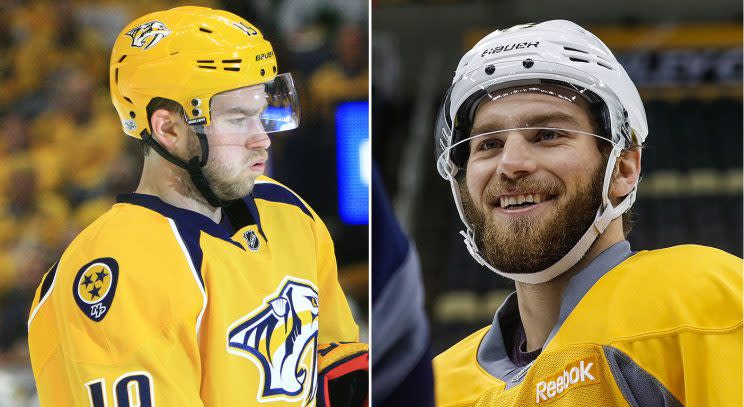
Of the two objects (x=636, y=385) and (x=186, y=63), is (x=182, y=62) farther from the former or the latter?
(x=636, y=385)

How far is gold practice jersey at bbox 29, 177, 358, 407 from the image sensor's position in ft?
4.73

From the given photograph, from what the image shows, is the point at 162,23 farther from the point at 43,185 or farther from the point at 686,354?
the point at 686,354

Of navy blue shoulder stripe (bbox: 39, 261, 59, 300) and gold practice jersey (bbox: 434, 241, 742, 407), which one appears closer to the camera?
gold practice jersey (bbox: 434, 241, 742, 407)

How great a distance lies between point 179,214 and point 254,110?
0.21 m

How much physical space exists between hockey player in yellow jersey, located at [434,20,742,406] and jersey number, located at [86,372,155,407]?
1.76 ft

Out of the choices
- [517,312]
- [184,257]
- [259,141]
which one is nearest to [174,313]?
[184,257]

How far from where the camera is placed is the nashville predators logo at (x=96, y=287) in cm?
144

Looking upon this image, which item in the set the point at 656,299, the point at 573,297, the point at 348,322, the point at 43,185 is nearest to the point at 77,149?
the point at 43,185

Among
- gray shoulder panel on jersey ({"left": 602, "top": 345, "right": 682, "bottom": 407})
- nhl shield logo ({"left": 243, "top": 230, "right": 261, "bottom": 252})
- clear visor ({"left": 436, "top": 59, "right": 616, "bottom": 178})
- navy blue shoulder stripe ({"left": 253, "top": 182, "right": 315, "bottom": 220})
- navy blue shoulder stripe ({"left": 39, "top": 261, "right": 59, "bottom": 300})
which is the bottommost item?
gray shoulder panel on jersey ({"left": 602, "top": 345, "right": 682, "bottom": 407})

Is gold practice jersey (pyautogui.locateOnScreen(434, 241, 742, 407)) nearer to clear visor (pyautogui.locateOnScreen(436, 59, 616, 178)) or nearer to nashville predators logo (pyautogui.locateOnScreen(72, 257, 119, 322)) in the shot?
clear visor (pyautogui.locateOnScreen(436, 59, 616, 178))

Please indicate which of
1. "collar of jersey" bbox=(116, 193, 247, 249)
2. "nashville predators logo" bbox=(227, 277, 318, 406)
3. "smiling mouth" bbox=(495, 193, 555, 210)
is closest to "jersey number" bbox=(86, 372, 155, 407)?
"nashville predators logo" bbox=(227, 277, 318, 406)

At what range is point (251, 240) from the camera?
157 cm

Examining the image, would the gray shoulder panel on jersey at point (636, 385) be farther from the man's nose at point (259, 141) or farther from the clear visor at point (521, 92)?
the man's nose at point (259, 141)

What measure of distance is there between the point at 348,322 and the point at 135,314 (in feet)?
1.36
